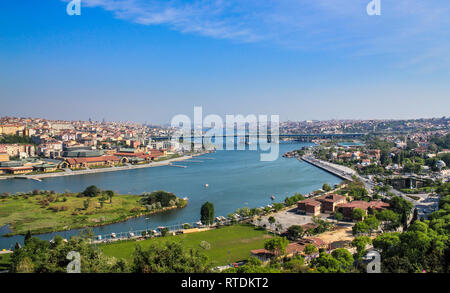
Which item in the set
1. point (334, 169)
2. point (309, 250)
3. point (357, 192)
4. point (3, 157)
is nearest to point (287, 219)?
point (309, 250)

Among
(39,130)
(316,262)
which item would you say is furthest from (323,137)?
(316,262)

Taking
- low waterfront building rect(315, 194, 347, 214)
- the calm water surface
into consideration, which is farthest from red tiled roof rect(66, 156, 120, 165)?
low waterfront building rect(315, 194, 347, 214)

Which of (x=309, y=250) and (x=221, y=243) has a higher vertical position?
(x=309, y=250)

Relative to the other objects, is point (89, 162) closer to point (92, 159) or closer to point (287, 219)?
point (92, 159)

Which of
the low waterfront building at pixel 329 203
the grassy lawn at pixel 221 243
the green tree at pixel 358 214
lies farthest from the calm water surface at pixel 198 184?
the green tree at pixel 358 214

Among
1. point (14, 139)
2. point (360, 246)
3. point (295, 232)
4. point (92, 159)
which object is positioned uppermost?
point (14, 139)

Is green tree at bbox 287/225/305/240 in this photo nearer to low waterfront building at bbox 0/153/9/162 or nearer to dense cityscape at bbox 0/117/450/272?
dense cityscape at bbox 0/117/450/272
